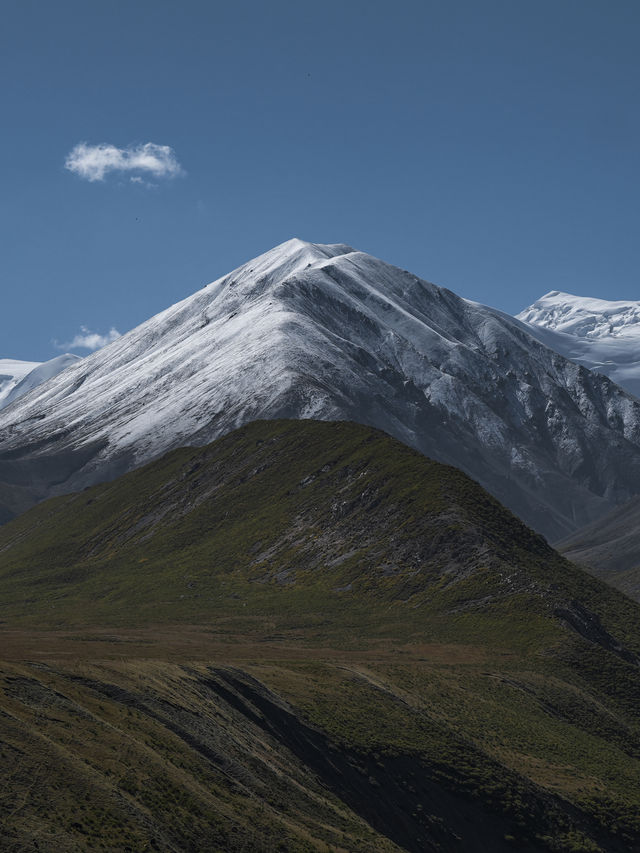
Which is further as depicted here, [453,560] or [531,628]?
[453,560]

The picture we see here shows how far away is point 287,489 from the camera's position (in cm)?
19562

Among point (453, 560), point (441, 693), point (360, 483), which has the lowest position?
point (441, 693)

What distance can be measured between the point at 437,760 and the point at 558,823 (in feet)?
31.0

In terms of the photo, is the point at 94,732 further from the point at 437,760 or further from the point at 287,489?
the point at 287,489

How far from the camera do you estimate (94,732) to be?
178 ft

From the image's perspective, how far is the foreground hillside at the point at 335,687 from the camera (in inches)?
2025

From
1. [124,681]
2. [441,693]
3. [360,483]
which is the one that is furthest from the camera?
[360,483]

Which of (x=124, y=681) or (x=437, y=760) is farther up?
(x=124, y=681)

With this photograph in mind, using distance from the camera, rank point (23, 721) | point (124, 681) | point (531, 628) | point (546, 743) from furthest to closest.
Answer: point (531, 628) < point (546, 743) < point (124, 681) < point (23, 721)

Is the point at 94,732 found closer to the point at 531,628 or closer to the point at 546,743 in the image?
the point at 546,743

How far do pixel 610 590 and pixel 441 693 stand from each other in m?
62.6

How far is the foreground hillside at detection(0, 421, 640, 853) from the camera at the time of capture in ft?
169

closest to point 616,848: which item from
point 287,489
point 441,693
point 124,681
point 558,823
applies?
point 558,823

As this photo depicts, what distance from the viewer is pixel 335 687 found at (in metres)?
86.5
